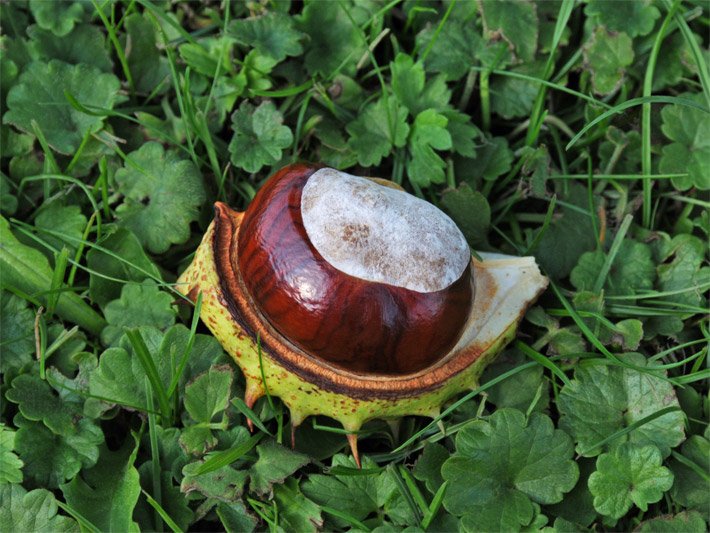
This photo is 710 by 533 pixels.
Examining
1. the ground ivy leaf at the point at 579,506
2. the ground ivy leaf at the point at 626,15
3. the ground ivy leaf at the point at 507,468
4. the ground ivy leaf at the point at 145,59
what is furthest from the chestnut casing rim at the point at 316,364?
the ground ivy leaf at the point at 626,15

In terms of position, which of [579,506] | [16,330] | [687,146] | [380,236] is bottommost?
[579,506]

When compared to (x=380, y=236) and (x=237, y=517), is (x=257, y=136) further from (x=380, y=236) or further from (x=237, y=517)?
(x=237, y=517)

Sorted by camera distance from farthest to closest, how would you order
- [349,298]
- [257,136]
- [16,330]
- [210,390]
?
[257,136] → [16,330] → [210,390] → [349,298]

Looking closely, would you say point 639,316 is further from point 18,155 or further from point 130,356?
point 18,155

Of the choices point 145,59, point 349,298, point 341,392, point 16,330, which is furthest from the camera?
point 145,59

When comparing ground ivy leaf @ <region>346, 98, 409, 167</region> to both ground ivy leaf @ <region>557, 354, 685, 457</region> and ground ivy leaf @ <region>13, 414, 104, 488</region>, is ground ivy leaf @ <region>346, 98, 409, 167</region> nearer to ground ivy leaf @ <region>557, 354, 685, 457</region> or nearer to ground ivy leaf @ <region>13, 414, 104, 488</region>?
ground ivy leaf @ <region>557, 354, 685, 457</region>

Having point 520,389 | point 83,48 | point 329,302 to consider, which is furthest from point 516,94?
point 83,48
